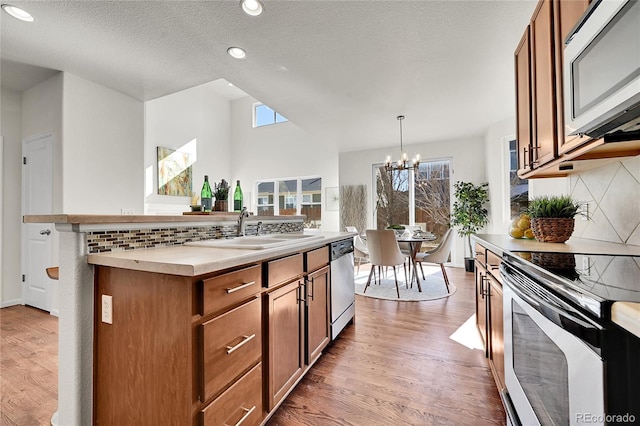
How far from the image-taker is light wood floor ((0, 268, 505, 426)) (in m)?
1.52

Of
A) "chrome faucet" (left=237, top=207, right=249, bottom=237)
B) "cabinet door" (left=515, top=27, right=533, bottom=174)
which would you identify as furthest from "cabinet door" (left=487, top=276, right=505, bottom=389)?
"chrome faucet" (left=237, top=207, right=249, bottom=237)

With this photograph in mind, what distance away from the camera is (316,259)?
77.8 inches

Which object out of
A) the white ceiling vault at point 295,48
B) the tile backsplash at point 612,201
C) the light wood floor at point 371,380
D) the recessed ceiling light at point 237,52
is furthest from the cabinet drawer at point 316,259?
the recessed ceiling light at point 237,52

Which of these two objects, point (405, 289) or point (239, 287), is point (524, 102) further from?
point (405, 289)

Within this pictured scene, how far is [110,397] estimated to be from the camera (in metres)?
1.22

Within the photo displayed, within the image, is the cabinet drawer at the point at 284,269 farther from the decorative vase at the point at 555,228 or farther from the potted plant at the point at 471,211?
the potted plant at the point at 471,211

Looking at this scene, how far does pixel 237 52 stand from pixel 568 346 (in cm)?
309

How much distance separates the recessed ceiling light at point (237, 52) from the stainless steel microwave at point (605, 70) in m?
2.48

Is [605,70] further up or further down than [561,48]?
further down

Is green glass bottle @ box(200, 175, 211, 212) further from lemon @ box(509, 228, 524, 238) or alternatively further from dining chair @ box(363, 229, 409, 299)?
lemon @ box(509, 228, 524, 238)

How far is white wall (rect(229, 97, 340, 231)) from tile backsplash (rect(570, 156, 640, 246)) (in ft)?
17.0

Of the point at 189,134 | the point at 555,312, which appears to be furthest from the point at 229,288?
the point at 189,134

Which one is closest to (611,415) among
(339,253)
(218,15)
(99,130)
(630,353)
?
(630,353)

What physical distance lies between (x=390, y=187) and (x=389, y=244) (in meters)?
2.89
